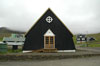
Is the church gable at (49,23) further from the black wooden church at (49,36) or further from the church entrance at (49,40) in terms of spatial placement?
the church entrance at (49,40)

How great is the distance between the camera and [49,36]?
65.0 ft

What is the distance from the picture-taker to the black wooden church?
19609 millimetres

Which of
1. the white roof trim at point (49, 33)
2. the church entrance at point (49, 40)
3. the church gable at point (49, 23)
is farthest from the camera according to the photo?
the church gable at point (49, 23)

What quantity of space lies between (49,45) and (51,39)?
4.07ft

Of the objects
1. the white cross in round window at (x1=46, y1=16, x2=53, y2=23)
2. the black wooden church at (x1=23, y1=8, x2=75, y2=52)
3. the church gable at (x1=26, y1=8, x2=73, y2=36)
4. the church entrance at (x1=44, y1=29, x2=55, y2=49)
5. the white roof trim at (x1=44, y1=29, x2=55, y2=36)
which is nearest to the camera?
the church entrance at (x1=44, y1=29, x2=55, y2=49)

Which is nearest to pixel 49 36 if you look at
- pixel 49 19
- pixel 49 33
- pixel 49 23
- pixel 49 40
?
pixel 49 33

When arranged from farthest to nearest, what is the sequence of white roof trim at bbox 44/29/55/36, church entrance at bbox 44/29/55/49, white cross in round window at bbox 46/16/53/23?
white cross in round window at bbox 46/16/53/23 → white roof trim at bbox 44/29/55/36 → church entrance at bbox 44/29/55/49

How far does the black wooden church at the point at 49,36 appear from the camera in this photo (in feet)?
64.3

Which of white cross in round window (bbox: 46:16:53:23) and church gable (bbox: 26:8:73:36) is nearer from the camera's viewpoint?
church gable (bbox: 26:8:73:36)

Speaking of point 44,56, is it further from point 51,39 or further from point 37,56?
point 51,39

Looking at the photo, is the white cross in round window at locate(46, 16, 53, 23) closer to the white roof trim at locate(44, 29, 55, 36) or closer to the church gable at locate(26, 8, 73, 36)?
the church gable at locate(26, 8, 73, 36)

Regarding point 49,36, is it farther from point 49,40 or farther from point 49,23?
point 49,23

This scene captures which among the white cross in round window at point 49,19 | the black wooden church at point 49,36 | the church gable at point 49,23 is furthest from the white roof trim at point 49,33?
the white cross in round window at point 49,19

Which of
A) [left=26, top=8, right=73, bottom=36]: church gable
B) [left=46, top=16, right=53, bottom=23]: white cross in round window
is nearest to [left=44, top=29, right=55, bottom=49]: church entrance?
[left=26, top=8, right=73, bottom=36]: church gable
